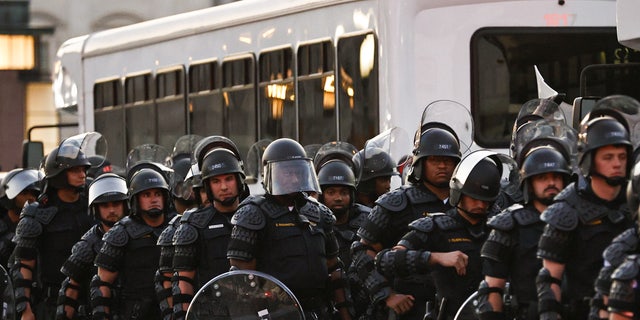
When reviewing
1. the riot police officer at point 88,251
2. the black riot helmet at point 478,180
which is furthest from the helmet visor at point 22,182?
the black riot helmet at point 478,180

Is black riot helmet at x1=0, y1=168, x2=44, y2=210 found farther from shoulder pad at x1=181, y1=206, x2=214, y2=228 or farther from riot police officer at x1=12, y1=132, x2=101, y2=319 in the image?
shoulder pad at x1=181, y1=206, x2=214, y2=228

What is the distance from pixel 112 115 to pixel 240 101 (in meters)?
3.44

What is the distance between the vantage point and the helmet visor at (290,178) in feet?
36.8

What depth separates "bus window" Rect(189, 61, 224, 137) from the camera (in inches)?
747

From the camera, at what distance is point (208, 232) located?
11844 millimetres

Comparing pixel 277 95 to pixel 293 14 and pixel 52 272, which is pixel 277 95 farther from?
pixel 52 272

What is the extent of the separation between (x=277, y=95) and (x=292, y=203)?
6.48 meters

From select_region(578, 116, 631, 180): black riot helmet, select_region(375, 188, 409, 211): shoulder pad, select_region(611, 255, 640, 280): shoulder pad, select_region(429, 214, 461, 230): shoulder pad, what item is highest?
select_region(578, 116, 631, 180): black riot helmet

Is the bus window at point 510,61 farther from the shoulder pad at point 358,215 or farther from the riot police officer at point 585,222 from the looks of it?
the riot police officer at point 585,222

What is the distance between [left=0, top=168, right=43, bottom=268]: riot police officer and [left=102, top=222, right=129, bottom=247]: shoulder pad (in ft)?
12.1

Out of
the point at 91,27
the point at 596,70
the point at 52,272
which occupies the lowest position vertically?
the point at 52,272

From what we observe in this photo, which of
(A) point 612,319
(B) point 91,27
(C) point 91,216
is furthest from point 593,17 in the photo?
(B) point 91,27

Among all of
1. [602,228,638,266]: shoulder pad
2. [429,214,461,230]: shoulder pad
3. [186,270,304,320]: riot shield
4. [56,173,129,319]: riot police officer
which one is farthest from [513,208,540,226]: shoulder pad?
A: [56,173,129,319]: riot police officer

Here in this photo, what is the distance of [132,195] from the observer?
1312 cm
